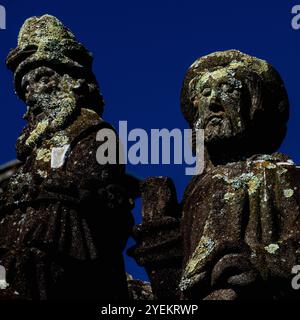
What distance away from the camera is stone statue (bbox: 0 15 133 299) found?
41.3 feet

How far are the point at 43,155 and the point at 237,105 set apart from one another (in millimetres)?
1430

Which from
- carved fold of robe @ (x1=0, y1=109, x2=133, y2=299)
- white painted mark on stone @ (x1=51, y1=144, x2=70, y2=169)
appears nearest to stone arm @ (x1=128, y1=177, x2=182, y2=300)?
carved fold of robe @ (x1=0, y1=109, x2=133, y2=299)

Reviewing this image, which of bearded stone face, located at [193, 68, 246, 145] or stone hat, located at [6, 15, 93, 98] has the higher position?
stone hat, located at [6, 15, 93, 98]

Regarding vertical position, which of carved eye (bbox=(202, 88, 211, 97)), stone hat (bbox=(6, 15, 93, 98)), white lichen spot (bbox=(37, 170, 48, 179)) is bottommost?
white lichen spot (bbox=(37, 170, 48, 179))

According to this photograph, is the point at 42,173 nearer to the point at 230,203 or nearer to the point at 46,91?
the point at 46,91

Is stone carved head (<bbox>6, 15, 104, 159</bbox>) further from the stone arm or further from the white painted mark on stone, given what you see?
the stone arm

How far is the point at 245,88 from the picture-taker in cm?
1303

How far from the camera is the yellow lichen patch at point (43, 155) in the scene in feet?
43.4

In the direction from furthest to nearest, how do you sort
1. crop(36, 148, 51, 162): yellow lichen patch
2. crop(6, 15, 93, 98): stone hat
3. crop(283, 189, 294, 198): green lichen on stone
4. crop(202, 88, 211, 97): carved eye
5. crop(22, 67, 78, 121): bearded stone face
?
crop(6, 15, 93, 98): stone hat
crop(22, 67, 78, 121): bearded stone face
crop(36, 148, 51, 162): yellow lichen patch
crop(202, 88, 211, 97): carved eye
crop(283, 189, 294, 198): green lichen on stone

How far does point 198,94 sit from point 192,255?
1281 mm

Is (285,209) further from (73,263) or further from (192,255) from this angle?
(73,263)

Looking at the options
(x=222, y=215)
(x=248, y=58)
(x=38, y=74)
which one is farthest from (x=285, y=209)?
(x=38, y=74)

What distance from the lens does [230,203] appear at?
12500mm

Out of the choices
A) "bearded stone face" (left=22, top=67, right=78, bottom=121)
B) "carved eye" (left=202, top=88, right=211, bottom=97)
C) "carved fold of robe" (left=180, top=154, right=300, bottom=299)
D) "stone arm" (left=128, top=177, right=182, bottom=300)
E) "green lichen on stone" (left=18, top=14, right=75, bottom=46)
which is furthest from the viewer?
"green lichen on stone" (left=18, top=14, right=75, bottom=46)
